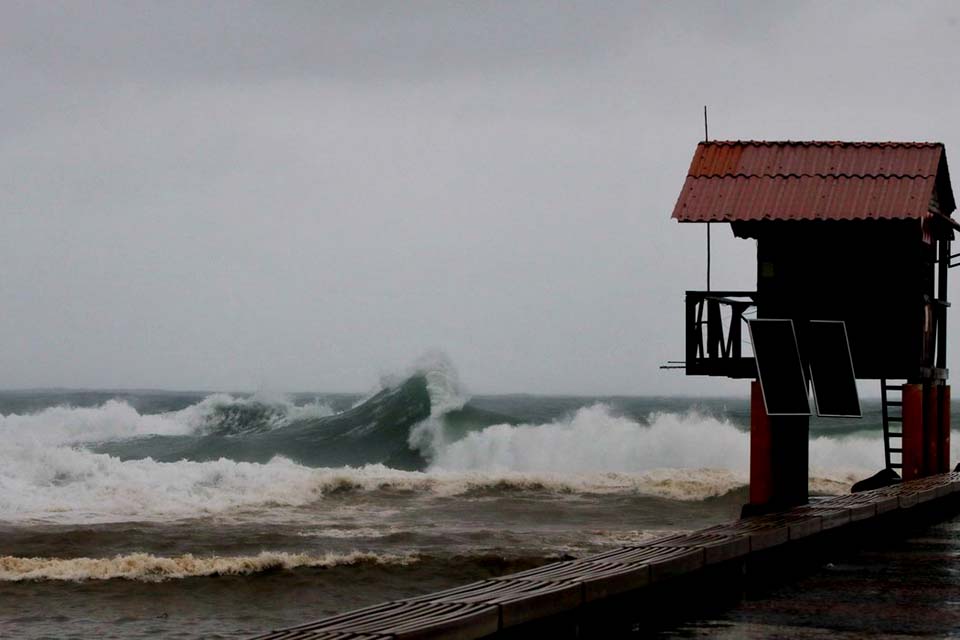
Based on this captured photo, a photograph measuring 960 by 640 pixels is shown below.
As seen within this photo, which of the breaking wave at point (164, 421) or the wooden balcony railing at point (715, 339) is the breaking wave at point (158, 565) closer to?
the wooden balcony railing at point (715, 339)

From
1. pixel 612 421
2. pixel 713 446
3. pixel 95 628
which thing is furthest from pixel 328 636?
pixel 612 421

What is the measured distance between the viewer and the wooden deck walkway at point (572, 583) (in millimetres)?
7000

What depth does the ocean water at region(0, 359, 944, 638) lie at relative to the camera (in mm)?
19578

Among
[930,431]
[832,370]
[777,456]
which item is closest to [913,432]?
[930,431]

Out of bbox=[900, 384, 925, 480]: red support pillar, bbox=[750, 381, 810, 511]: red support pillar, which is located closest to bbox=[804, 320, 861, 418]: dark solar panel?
bbox=[750, 381, 810, 511]: red support pillar

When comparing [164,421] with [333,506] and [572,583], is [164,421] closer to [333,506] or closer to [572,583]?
[333,506]

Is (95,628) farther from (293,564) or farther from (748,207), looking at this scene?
(748,207)

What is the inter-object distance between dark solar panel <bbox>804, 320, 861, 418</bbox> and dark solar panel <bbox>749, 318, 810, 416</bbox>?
0.67ft

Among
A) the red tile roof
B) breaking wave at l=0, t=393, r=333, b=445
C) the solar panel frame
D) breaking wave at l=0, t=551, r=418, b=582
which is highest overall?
the red tile roof

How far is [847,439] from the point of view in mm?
53750

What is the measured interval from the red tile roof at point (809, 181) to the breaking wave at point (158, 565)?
8159mm

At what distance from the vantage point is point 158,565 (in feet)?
71.3

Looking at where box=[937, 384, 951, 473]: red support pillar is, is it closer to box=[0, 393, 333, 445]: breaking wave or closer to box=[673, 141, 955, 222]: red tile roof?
box=[673, 141, 955, 222]: red tile roof

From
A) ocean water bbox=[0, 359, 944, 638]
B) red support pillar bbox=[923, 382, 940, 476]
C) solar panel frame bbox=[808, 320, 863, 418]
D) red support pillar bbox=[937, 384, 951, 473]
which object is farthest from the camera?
red support pillar bbox=[937, 384, 951, 473]
